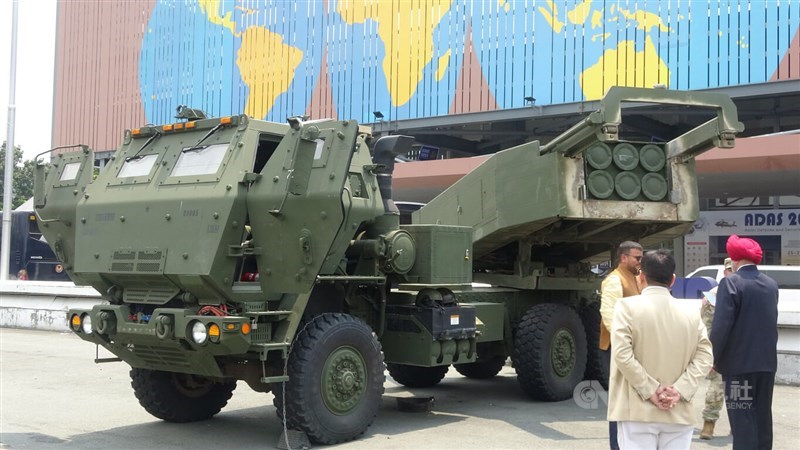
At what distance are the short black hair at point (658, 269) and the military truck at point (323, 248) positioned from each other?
299 cm

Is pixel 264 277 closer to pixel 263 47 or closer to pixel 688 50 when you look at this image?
pixel 688 50

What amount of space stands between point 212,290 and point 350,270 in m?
1.65

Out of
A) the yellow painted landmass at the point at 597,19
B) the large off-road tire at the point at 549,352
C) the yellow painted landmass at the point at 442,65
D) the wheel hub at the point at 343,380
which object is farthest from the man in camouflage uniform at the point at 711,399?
the yellow painted landmass at the point at 442,65

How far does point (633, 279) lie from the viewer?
6895 millimetres

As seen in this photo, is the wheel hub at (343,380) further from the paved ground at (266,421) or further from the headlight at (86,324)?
the headlight at (86,324)

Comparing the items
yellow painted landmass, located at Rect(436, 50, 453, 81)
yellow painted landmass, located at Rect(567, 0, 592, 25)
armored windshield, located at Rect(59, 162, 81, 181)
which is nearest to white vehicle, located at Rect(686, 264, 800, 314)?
armored windshield, located at Rect(59, 162, 81, 181)

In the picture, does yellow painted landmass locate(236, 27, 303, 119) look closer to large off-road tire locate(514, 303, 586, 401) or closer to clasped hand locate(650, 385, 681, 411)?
large off-road tire locate(514, 303, 586, 401)

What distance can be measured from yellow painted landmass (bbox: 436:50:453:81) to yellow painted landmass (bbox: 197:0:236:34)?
386 inches

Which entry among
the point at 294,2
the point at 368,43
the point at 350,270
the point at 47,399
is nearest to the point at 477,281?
the point at 350,270

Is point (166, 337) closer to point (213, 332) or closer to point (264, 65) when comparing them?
point (213, 332)

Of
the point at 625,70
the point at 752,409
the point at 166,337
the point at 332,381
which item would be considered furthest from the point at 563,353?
the point at 625,70

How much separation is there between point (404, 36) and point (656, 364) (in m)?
25.4

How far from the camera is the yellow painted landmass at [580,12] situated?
2509cm

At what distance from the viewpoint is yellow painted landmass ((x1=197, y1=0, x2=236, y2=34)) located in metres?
34.2
